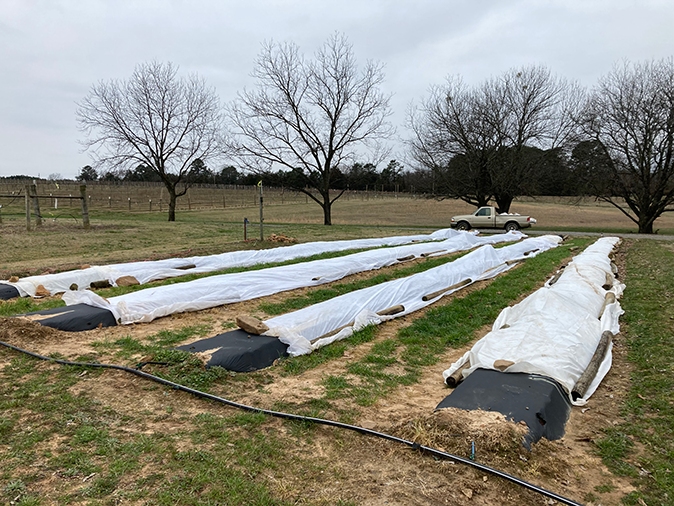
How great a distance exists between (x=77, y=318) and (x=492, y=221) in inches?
836

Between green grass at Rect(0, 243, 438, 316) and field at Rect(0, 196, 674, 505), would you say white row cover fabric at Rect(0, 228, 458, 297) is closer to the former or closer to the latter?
green grass at Rect(0, 243, 438, 316)

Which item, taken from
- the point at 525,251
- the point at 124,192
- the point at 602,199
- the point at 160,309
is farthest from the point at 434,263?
the point at 124,192

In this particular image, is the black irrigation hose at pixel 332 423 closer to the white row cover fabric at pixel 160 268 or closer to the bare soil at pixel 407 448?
the bare soil at pixel 407 448

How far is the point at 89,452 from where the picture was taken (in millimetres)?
2629

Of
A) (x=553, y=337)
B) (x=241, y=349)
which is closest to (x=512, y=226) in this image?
(x=553, y=337)

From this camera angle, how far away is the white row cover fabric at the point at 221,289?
5730 millimetres

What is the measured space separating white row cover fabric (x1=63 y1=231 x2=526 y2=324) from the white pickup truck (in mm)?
13636

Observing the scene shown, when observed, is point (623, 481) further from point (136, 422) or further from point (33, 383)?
point (33, 383)

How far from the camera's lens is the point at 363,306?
6129 millimetres

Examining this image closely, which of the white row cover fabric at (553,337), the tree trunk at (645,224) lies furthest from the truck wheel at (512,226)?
the white row cover fabric at (553,337)

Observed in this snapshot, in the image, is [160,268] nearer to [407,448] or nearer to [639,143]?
[407,448]

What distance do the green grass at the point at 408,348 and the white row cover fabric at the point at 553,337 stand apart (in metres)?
0.58

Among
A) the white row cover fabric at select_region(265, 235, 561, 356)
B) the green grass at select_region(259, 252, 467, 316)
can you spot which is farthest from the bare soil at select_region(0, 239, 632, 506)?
the green grass at select_region(259, 252, 467, 316)

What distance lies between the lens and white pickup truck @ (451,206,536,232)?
21.9 metres
